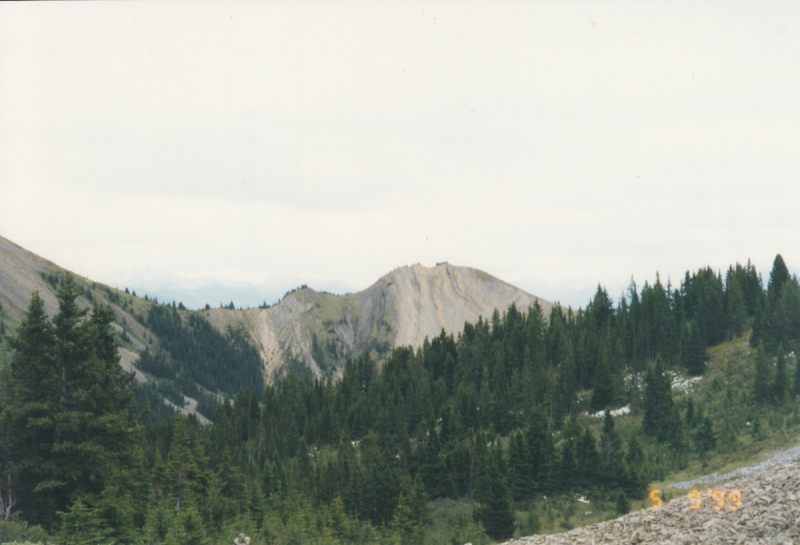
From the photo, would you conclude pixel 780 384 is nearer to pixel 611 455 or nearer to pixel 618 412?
pixel 618 412

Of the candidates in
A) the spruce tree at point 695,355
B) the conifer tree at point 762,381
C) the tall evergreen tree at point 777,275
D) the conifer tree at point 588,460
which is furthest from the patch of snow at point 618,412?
the tall evergreen tree at point 777,275

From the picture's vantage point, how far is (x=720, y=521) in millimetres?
19719

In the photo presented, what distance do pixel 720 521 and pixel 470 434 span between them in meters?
64.3

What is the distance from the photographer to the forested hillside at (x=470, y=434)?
32.8m

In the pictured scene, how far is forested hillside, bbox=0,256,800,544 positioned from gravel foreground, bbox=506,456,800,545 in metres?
20.1

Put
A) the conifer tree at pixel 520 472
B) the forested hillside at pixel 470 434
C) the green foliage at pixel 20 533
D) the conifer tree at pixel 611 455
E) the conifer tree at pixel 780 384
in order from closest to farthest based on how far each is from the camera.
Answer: the green foliage at pixel 20 533, the forested hillside at pixel 470 434, the conifer tree at pixel 611 455, the conifer tree at pixel 520 472, the conifer tree at pixel 780 384

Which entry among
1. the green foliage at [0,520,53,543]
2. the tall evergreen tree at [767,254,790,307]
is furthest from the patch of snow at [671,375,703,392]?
the green foliage at [0,520,53,543]

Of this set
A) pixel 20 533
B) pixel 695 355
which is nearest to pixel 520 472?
pixel 695 355

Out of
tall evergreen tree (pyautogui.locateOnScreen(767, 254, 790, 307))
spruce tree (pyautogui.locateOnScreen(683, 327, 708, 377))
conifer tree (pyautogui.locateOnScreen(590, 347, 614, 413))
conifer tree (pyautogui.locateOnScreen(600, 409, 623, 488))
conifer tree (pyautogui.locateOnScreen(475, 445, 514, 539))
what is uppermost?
tall evergreen tree (pyautogui.locateOnScreen(767, 254, 790, 307))

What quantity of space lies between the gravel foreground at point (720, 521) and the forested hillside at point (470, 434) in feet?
66.0

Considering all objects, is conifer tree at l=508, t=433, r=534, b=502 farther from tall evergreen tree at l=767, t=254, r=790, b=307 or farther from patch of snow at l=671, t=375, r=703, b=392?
tall evergreen tree at l=767, t=254, r=790, b=307

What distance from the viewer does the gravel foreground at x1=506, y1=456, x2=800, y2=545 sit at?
1838cm

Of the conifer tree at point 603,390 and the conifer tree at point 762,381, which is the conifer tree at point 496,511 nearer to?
the conifer tree at point 762,381

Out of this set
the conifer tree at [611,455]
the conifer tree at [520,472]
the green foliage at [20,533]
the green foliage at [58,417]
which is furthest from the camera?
the conifer tree at [520,472]
